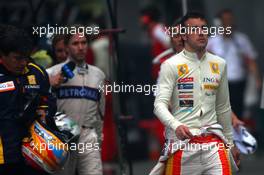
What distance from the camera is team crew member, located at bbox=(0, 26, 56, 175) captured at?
857cm

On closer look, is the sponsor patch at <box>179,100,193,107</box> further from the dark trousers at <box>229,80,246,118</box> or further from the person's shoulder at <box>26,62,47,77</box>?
the dark trousers at <box>229,80,246,118</box>

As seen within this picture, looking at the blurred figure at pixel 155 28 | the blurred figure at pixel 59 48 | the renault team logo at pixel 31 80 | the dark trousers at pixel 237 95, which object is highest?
the blurred figure at pixel 155 28

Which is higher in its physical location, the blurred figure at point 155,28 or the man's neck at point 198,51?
the blurred figure at point 155,28

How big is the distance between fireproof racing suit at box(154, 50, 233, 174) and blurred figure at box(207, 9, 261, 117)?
14.6 feet

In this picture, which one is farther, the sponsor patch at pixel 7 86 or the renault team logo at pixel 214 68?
the renault team logo at pixel 214 68

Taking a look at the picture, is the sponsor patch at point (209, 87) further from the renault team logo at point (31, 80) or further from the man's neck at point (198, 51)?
the renault team logo at point (31, 80)

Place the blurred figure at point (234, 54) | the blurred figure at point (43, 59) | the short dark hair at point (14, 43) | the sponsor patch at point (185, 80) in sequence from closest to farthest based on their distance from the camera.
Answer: the short dark hair at point (14, 43)
the sponsor patch at point (185, 80)
the blurred figure at point (43, 59)
the blurred figure at point (234, 54)

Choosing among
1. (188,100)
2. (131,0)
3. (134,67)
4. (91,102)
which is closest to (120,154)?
(91,102)

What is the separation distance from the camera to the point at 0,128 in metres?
8.58

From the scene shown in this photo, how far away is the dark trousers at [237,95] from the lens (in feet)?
44.4

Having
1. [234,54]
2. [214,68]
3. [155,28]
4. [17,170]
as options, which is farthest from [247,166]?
[17,170]

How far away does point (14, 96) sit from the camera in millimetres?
8609

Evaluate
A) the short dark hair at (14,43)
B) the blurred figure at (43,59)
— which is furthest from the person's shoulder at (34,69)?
the blurred figure at (43,59)

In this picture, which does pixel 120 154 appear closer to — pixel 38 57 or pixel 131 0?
pixel 38 57
